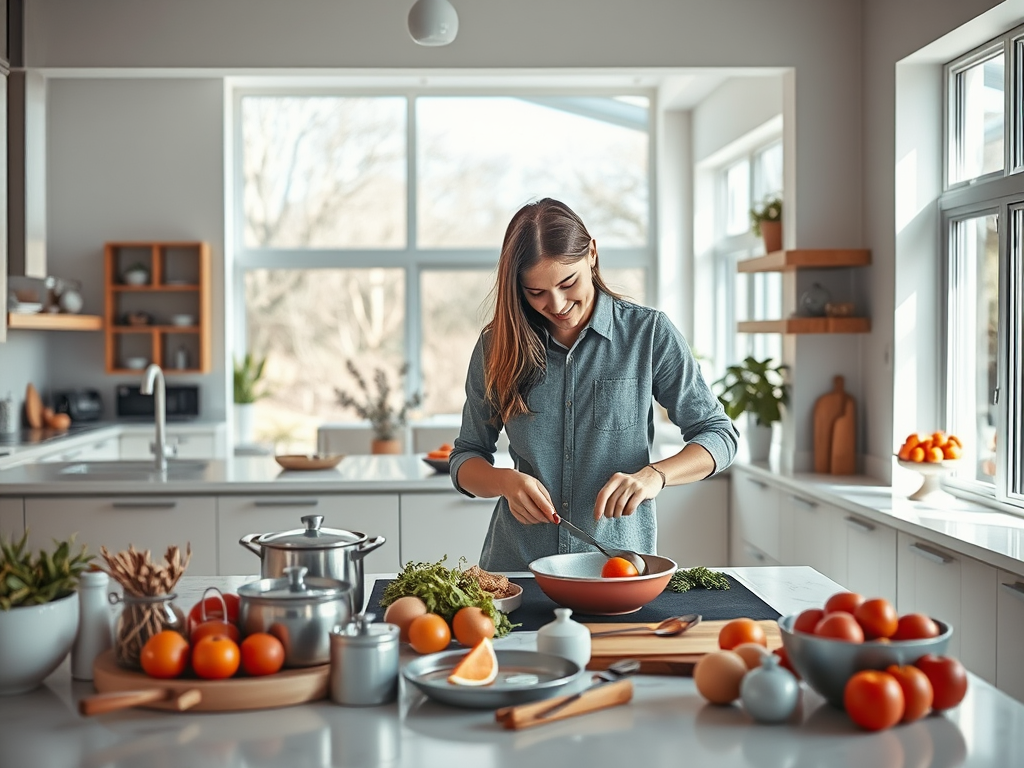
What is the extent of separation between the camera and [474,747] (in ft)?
4.38

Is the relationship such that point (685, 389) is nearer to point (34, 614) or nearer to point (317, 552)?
point (317, 552)

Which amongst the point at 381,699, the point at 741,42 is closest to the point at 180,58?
the point at 741,42

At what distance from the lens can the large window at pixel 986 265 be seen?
358cm

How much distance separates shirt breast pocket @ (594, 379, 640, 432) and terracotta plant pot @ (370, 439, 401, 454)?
3485 millimetres

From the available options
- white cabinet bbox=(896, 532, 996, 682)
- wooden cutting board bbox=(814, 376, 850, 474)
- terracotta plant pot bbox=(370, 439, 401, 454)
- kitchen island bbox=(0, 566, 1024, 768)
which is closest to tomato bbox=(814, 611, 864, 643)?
kitchen island bbox=(0, 566, 1024, 768)

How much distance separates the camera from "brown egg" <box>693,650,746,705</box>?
1465 millimetres

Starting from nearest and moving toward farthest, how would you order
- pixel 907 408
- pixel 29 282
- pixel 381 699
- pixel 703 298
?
pixel 381 699 < pixel 907 408 < pixel 29 282 < pixel 703 298

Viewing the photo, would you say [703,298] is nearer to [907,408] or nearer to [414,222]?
[414,222]

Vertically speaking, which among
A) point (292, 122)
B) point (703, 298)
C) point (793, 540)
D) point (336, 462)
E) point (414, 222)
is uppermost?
point (292, 122)

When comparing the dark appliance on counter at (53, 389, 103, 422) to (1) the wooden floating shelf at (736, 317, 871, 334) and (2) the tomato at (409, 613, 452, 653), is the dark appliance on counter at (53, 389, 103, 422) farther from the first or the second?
(2) the tomato at (409, 613, 452, 653)

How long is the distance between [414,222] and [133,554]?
5.95m

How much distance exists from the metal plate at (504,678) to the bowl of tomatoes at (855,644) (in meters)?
0.32

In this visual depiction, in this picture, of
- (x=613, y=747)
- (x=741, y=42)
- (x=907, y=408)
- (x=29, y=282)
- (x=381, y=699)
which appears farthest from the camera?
(x=29, y=282)

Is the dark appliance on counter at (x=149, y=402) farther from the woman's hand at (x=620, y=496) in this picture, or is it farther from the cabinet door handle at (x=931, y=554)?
the woman's hand at (x=620, y=496)
